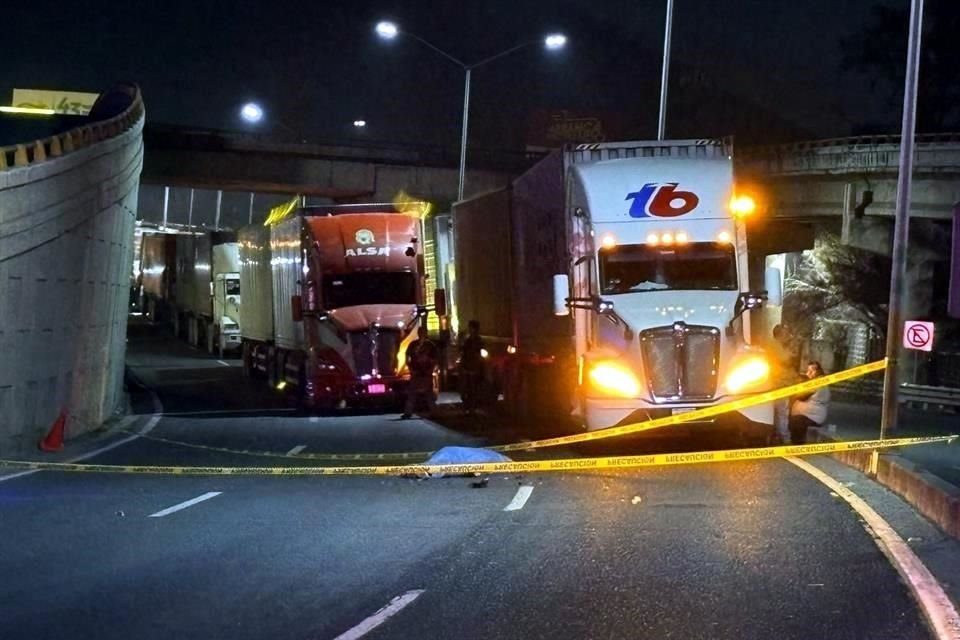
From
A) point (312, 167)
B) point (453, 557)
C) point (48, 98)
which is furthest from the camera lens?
point (48, 98)

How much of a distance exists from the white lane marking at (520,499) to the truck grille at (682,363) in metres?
3.23

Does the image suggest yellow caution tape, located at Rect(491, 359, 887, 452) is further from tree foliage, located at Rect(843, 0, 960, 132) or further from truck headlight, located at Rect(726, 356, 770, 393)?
tree foliage, located at Rect(843, 0, 960, 132)

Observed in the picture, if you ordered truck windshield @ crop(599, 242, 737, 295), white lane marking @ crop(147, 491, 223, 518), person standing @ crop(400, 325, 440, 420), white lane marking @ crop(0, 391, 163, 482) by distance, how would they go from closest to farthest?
white lane marking @ crop(147, 491, 223, 518), white lane marking @ crop(0, 391, 163, 482), truck windshield @ crop(599, 242, 737, 295), person standing @ crop(400, 325, 440, 420)

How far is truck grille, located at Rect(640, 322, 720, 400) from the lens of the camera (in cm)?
1623

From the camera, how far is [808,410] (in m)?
17.3

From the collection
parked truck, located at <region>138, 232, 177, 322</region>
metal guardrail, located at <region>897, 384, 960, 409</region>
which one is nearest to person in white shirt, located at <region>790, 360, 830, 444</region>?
metal guardrail, located at <region>897, 384, 960, 409</region>

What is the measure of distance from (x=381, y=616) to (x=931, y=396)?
85.1ft

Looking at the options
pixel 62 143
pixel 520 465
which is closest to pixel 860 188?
pixel 62 143

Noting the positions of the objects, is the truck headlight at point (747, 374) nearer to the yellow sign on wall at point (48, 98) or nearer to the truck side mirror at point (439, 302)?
the truck side mirror at point (439, 302)

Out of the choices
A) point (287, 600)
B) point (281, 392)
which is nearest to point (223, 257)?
point (281, 392)

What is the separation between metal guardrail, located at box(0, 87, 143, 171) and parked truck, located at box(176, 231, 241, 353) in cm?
1521

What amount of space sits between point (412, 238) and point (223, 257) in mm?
20241

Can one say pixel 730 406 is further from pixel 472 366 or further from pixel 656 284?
pixel 472 366

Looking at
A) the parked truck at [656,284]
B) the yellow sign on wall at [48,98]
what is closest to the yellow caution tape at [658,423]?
the parked truck at [656,284]
